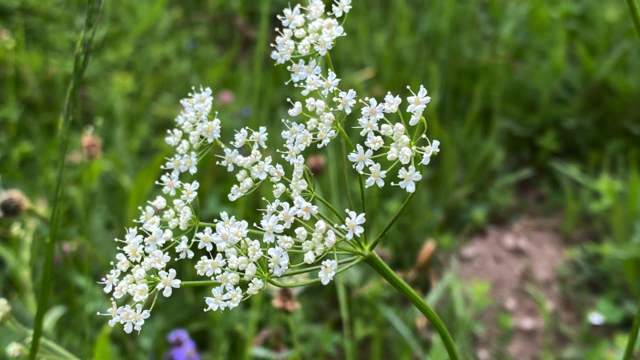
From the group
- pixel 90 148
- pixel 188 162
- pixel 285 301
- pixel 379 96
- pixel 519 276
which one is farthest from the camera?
pixel 379 96

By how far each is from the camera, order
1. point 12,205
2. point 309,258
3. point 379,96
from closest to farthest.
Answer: point 309,258
point 12,205
point 379,96

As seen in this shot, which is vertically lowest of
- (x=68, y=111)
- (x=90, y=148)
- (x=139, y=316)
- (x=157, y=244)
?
(x=139, y=316)

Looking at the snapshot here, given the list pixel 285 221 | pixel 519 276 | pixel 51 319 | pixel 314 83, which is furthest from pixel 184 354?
pixel 519 276

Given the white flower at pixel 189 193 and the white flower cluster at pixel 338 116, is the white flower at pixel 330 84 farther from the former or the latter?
the white flower at pixel 189 193

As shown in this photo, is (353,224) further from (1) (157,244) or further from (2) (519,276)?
(2) (519,276)

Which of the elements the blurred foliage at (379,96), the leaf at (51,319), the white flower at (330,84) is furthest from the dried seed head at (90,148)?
the white flower at (330,84)

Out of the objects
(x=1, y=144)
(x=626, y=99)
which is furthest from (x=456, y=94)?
(x=1, y=144)
